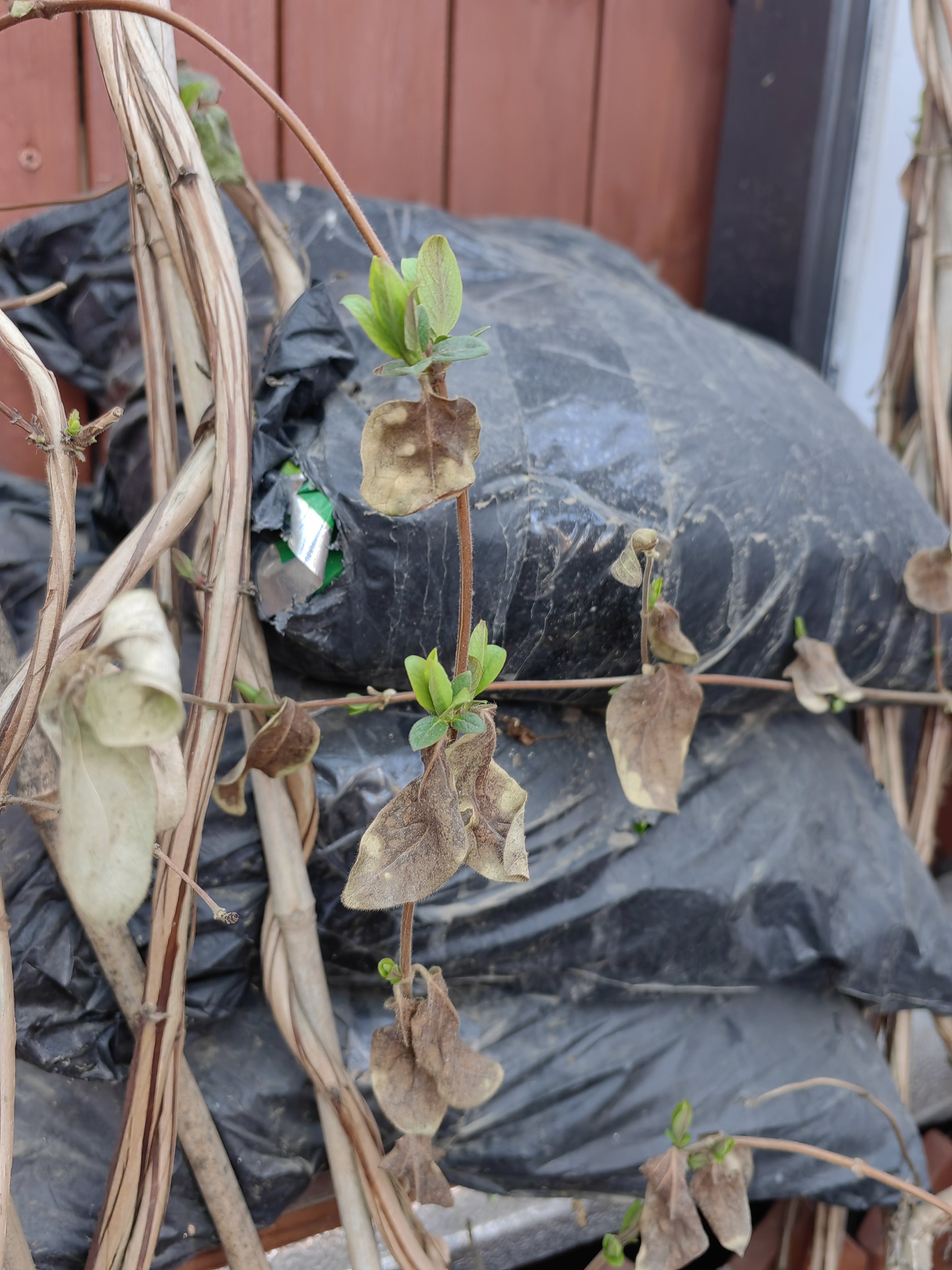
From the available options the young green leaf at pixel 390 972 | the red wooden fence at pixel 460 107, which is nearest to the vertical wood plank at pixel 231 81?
the red wooden fence at pixel 460 107

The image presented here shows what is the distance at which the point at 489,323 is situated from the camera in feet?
1.98

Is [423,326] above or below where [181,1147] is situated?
above

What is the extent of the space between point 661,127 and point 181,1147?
98 centimetres

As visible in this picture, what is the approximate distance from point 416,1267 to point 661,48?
1038mm

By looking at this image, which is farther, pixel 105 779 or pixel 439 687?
pixel 439 687

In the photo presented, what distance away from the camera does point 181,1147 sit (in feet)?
1.71

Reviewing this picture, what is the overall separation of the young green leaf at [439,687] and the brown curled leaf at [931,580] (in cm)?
42

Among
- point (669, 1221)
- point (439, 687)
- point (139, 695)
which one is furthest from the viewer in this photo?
point (669, 1221)

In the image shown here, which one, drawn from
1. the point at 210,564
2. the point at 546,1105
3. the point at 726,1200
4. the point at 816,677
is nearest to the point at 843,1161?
the point at 726,1200

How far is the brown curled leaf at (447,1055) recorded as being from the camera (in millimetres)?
431

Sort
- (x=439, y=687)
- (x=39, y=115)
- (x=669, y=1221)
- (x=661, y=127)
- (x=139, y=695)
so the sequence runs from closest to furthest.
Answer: (x=139, y=695), (x=439, y=687), (x=669, y=1221), (x=39, y=115), (x=661, y=127)

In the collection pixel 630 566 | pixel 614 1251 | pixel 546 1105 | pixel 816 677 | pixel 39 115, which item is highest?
pixel 39 115

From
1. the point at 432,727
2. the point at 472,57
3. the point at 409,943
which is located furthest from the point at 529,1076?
the point at 472,57

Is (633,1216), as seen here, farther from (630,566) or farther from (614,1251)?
(630,566)
